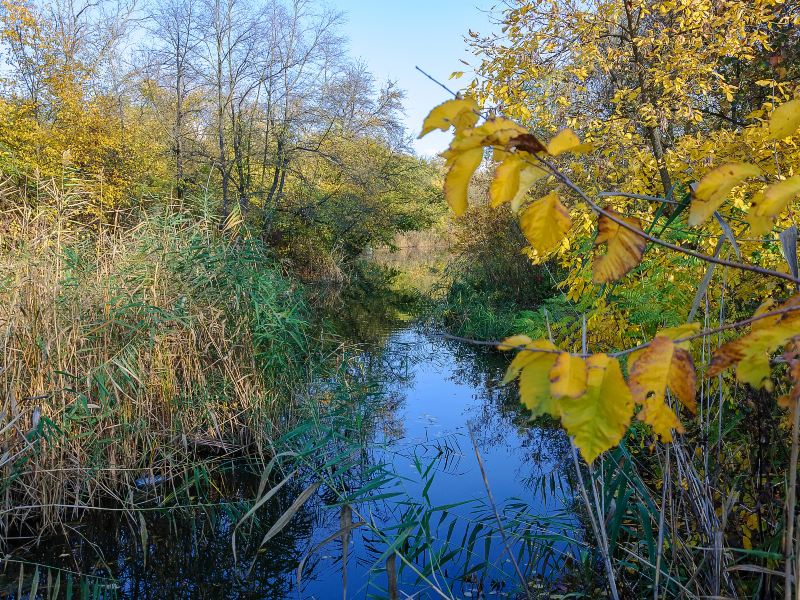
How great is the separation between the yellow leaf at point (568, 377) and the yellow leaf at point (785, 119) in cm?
62

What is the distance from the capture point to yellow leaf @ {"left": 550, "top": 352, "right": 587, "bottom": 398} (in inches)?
34.1

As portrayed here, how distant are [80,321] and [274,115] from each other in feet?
52.2

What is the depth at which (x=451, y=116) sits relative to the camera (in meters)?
0.98

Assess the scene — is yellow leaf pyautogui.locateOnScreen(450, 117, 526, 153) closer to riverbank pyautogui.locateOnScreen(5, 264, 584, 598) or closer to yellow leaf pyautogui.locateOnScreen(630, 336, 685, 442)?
yellow leaf pyautogui.locateOnScreen(630, 336, 685, 442)

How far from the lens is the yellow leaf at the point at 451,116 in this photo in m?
0.97

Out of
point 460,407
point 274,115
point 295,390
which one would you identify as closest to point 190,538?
point 295,390

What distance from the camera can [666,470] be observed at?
1774 mm

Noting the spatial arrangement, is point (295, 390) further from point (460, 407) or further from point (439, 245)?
point (439, 245)

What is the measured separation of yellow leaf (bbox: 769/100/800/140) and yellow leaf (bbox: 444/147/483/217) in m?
0.59

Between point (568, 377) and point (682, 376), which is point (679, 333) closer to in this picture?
point (682, 376)

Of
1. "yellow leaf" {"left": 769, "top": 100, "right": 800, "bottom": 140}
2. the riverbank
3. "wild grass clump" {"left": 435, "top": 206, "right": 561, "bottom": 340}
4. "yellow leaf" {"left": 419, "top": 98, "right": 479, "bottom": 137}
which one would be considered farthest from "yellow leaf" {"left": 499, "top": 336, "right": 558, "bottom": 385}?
"wild grass clump" {"left": 435, "top": 206, "right": 561, "bottom": 340}

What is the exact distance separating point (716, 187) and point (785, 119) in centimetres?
28

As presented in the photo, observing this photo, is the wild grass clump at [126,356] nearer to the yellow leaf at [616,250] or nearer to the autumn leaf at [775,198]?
the yellow leaf at [616,250]

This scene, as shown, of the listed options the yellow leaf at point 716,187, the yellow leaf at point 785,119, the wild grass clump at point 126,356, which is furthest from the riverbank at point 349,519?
the yellow leaf at point 785,119
